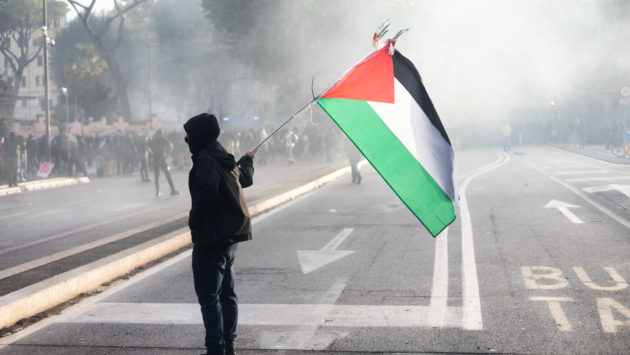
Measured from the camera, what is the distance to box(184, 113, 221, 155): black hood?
16.3 feet

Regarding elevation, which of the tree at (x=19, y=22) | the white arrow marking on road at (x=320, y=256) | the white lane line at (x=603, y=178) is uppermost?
the tree at (x=19, y=22)

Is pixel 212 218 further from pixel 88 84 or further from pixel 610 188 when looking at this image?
pixel 88 84

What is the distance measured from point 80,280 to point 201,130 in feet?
11.3

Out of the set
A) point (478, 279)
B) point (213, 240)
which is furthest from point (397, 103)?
point (478, 279)

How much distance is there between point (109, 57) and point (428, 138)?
54291 mm

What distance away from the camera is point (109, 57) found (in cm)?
5697

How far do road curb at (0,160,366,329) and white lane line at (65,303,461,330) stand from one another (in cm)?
43

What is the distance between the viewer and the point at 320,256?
959 centimetres

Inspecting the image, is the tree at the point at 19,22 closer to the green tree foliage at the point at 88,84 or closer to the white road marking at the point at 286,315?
the green tree foliage at the point at 88,84

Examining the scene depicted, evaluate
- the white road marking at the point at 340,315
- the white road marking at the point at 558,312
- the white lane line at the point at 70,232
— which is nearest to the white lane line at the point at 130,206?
the white lane line at the point at 70,232

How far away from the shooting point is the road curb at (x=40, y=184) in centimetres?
2368

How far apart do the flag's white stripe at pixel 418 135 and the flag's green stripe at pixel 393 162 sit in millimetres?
42

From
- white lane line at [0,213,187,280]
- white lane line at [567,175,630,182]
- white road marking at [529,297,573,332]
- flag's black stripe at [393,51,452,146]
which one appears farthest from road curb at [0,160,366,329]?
white lane line at [567,175,630,182]

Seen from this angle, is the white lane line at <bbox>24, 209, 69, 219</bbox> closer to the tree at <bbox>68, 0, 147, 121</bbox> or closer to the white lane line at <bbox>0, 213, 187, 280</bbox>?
the white lane line at <bbox>0, 213, 187, 280</bbox>
